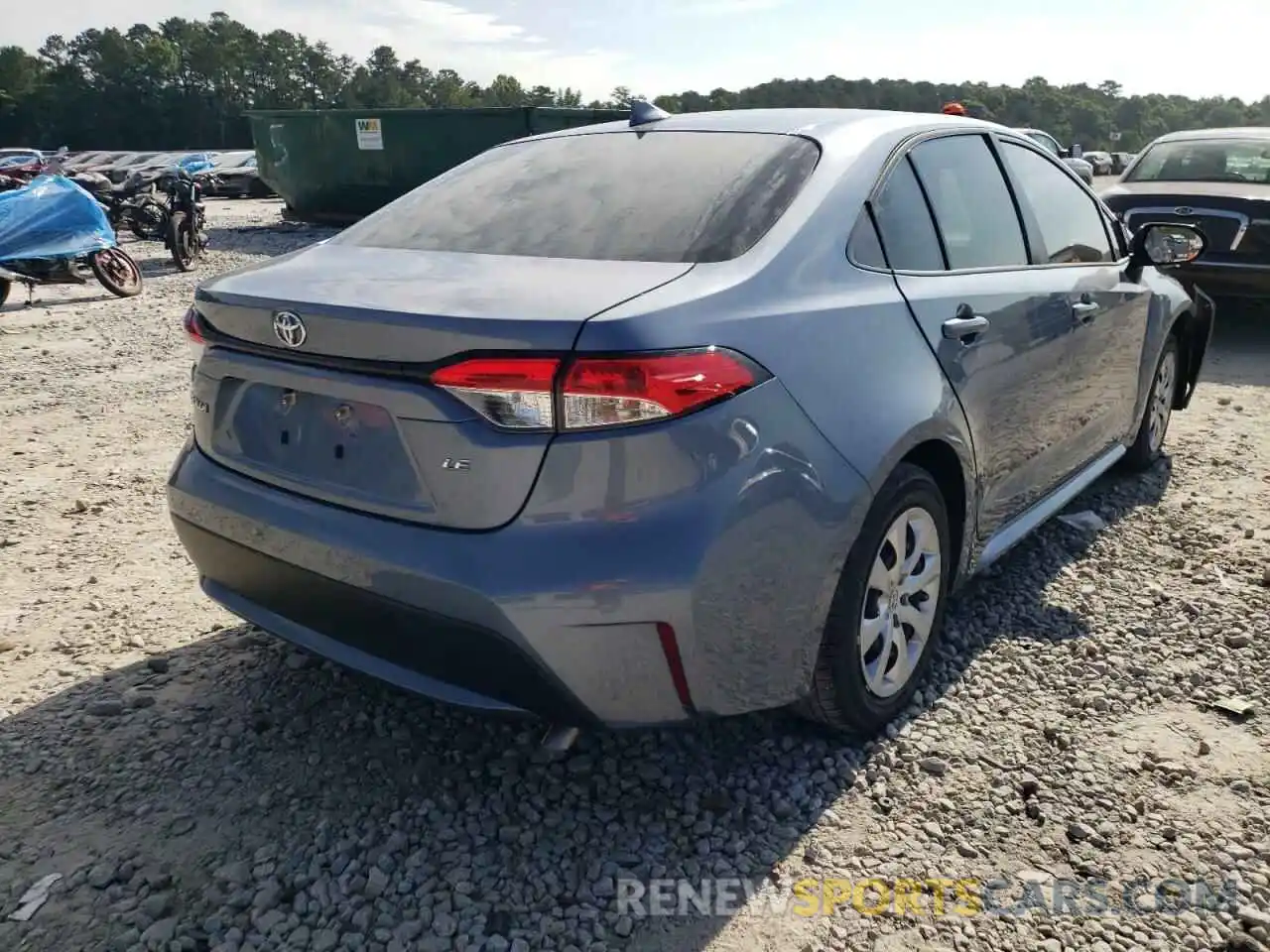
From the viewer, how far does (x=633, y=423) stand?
1952mm

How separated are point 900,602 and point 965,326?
78 cm

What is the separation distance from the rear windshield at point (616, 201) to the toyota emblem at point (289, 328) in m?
0.47

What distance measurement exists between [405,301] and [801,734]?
1568mm

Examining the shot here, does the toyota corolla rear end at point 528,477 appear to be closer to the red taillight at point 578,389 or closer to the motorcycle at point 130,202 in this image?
the red taillight at point 578,389

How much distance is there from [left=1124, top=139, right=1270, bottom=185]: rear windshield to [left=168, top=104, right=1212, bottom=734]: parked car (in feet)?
20.9

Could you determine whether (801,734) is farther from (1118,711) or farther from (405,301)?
(405,301)

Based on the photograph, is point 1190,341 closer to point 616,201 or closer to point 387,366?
point 616,201

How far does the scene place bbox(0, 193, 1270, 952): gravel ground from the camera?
6.95 ft

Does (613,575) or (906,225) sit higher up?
(906,225)

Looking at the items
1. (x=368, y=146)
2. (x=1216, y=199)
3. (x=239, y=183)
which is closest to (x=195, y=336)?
(x=1216, y=199)

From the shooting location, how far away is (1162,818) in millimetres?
2457

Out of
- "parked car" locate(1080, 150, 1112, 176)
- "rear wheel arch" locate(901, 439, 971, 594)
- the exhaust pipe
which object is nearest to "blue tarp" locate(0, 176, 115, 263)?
the exhaust pipe

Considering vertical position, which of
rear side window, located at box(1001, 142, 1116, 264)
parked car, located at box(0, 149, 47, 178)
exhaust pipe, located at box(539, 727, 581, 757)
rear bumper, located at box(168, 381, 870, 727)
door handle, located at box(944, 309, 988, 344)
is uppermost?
rear side window, located at box(1001, 142, 1116, 264)

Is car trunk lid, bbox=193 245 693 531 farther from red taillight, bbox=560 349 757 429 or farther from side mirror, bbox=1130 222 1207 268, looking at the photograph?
side mirror, bbox=1130 222 1207 268
